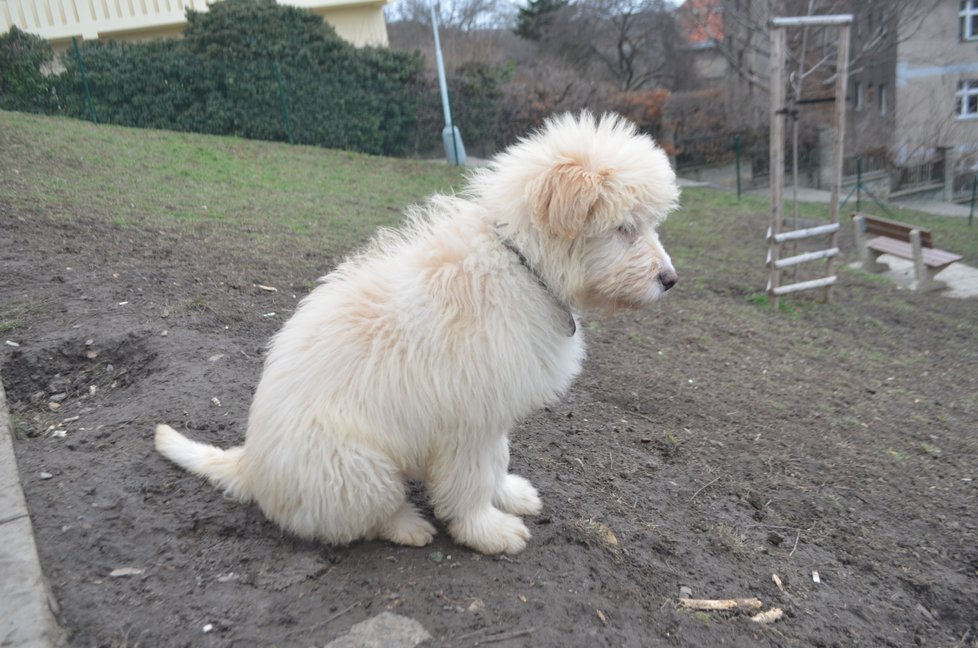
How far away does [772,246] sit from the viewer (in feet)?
27.7

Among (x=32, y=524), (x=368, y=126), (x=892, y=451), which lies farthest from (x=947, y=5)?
(x=32, y=524)

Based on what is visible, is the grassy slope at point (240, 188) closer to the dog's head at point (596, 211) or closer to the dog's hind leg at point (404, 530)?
the dog's hind leg at point (404, 530)

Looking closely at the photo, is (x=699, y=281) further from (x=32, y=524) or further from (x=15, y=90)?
(x=15, y=90)

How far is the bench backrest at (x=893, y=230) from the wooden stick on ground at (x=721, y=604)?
32.4ft

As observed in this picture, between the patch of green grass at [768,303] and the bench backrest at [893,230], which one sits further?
the bench backrest at [893,230]

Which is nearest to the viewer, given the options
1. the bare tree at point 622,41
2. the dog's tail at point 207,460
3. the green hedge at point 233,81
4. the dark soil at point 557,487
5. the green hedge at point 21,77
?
the dark soil at point 557,487

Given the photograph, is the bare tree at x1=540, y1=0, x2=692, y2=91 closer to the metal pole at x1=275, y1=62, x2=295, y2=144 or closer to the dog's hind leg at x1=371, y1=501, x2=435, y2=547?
the metal pole at x1=275, y1=62, x2=295, y2=144

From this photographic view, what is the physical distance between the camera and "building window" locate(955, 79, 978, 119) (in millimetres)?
26844

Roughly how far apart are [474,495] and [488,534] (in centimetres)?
20

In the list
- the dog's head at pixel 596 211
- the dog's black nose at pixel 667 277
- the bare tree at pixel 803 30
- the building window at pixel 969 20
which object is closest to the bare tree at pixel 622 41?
the bare tree at pixel 803 30

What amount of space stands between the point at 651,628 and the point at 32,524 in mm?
2649

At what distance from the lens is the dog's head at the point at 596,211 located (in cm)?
283

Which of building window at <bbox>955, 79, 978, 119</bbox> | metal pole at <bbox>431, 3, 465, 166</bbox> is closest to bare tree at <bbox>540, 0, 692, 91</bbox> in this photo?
building window at <bbox>955, 79, 978, 119</bbox>

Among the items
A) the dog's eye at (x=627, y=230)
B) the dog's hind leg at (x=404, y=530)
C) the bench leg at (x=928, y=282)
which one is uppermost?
the dog's eye at (x=627, y=230)
